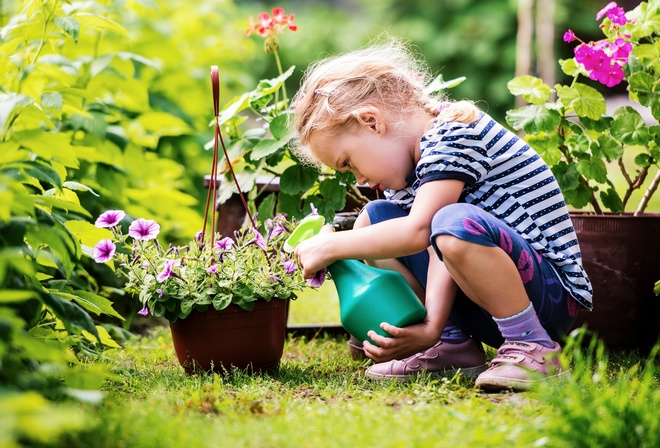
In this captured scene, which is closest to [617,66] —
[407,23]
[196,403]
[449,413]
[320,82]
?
[320,82]

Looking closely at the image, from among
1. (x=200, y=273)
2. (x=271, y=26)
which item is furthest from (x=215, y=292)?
(x=271, y=26)

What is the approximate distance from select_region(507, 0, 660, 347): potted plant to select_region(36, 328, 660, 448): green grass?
0.87 feet

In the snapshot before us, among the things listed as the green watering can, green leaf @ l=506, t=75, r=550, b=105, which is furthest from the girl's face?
green leaf @ l=506, t=75, r=550, b=105

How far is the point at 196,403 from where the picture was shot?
1.72 m

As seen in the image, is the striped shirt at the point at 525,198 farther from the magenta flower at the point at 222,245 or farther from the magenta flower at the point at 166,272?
the magenta flower at the point at 166,272

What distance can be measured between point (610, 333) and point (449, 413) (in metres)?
1.00

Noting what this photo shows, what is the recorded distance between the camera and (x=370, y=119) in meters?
2.05

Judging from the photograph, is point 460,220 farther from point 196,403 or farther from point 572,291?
point 196,403

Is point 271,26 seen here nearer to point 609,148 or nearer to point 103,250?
point 103,250

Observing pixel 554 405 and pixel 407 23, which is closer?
pixel 554 405

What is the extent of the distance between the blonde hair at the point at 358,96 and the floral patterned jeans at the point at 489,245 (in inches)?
10.3

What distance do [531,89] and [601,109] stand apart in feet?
0.72

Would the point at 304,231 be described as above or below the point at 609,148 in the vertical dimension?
below

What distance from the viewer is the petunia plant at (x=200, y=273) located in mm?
1986
